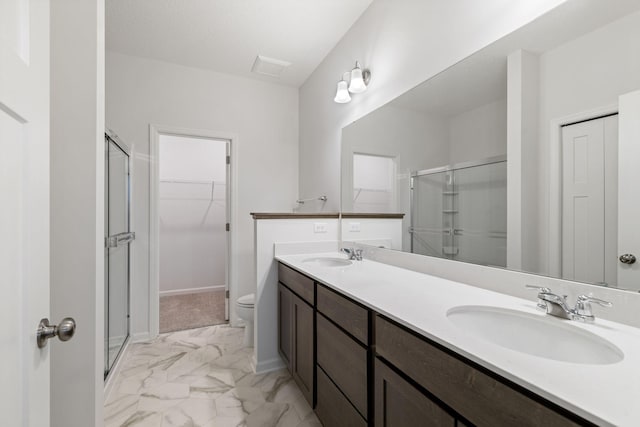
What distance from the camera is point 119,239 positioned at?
7.16 ft

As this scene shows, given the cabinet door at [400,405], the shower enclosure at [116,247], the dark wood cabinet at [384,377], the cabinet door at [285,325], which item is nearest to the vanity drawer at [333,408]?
the dark wood cabinet at [384,377]

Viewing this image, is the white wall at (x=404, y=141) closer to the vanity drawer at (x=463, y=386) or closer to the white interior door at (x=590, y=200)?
the white interior door at (x=590, y=200)

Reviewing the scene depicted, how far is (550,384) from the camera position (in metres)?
0.54

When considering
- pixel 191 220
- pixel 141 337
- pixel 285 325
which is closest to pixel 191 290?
pixel 191 220

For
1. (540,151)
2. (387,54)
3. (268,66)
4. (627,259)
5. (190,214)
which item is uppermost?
(268,66)

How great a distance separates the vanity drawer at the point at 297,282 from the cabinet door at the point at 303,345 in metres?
0.04

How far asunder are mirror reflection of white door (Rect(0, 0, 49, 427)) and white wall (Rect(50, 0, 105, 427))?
1.11 feet

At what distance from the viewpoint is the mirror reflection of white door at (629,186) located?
0.82 m

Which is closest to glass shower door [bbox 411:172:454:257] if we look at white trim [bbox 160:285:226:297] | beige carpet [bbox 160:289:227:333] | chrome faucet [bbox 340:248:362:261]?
chrome faucet [bbox 340:248:362:261]

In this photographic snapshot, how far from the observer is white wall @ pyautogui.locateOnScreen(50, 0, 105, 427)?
95 cm

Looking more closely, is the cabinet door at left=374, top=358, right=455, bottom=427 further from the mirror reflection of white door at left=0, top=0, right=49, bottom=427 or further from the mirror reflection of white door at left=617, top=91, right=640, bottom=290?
the mirror reflection of white door at left=0, top=0, right=49, bottom=427

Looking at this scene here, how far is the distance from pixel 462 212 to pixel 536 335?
2.14 feet

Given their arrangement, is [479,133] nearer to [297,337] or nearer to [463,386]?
[463,386]

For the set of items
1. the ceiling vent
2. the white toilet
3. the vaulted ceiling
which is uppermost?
the vaulted ceiling
